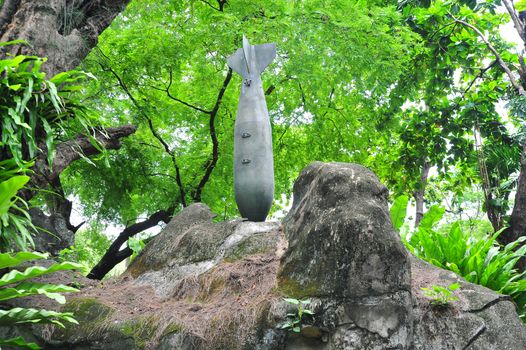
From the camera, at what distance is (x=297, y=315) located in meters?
4.35

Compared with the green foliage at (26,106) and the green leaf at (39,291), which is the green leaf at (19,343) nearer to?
the green leaf at (39,291)

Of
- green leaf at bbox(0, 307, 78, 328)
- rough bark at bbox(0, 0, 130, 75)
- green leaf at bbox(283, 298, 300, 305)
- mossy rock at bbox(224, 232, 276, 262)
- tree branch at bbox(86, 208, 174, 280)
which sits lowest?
tree branch at bbox(86, 208, 174, 280)

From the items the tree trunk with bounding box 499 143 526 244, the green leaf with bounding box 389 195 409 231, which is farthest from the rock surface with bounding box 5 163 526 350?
the tree trunk with bounding box 499 143 526 244

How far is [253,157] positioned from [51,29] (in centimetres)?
311

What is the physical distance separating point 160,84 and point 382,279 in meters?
9.15

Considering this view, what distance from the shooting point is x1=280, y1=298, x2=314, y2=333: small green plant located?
4.29 metres

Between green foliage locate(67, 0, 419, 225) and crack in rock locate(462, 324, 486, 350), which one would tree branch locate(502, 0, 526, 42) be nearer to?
green foliage locate(67, 0, 419, 225)

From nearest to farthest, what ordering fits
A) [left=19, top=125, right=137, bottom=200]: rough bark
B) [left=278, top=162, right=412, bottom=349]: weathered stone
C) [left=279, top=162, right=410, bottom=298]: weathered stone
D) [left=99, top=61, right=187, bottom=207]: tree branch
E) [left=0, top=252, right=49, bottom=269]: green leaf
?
[left=278, top=162, right=412, bottom=349]: weathered stone < [left=279, top=162, right=410, bottom=298]: weathered stone < [left=0, top=252, right=49, bottom=269]: green leaf < [left=19, top=125, right=137, bottom=200]: rough bark < [left=99, top=61, right=187, bottom=207]: tree branch

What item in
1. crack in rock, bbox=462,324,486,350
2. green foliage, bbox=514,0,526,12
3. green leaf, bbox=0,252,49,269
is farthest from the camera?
green foliage, bbox=514,0,526,12

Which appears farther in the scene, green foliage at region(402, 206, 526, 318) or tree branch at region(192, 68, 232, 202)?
tree branch at region(192, 68, 232, 202)

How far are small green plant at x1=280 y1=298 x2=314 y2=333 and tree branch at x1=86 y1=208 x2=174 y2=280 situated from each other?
750 cm

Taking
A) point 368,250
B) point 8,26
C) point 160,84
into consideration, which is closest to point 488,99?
point 160,84

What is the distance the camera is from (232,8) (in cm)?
1148

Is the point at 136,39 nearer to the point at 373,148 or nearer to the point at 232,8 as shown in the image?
the point at 232,8
